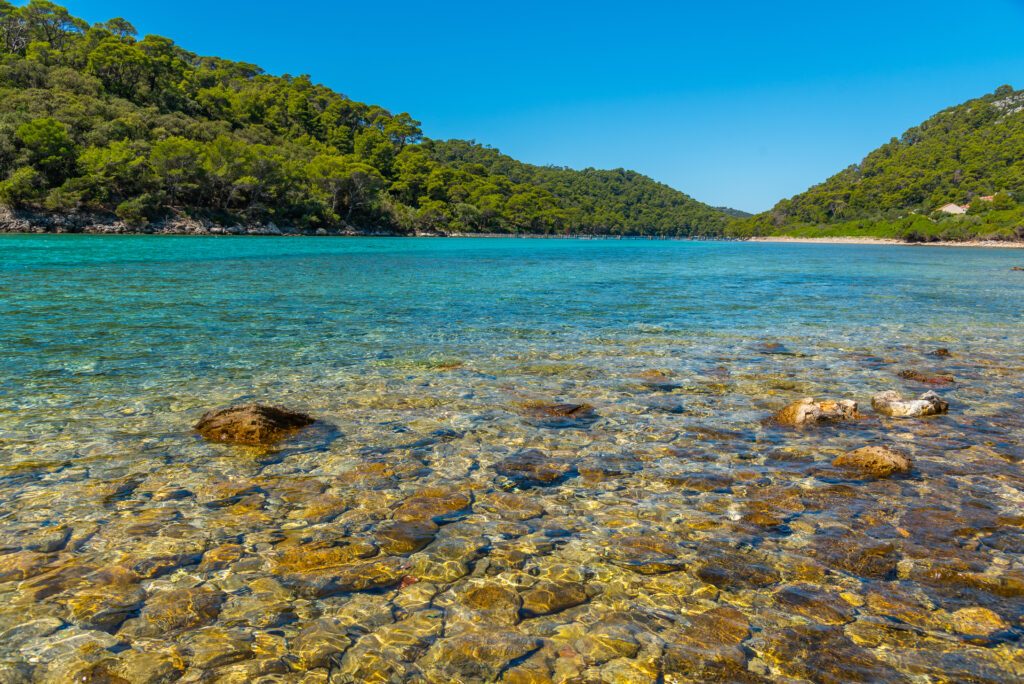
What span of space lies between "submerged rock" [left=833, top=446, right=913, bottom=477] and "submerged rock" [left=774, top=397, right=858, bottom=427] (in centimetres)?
148

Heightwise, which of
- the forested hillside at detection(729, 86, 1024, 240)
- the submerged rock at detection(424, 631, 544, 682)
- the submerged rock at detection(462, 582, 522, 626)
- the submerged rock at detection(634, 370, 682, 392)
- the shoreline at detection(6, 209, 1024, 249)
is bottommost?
the submerged rock at detection(462, 582, 522, 626)

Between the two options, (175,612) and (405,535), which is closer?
(175,612)

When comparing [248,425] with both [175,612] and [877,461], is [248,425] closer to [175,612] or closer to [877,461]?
[175,612]

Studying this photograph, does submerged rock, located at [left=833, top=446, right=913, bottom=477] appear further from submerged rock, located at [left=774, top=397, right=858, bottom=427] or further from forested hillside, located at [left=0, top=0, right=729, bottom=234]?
forested hillside, located at [left=0, top=0, right=729, bottom=234]

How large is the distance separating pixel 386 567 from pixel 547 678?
5.81ft

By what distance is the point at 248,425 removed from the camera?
7512 mm

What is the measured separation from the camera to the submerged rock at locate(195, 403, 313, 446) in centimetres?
745

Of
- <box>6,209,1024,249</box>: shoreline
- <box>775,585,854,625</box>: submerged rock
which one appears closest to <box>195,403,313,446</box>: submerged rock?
<box>775,585,854,625</box>: submerged rock

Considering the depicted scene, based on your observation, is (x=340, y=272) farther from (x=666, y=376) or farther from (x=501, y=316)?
(x=666, y=376)

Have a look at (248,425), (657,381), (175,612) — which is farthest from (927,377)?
(175,612)

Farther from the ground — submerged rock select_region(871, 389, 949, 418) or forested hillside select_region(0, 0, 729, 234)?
forested hillside select_region(0, 0, 729, 234)

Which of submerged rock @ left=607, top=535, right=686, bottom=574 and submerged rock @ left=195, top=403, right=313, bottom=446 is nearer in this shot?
submerged rock @ left=607, top=535, right=686, bottom=574

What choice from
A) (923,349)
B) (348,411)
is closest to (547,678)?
(348,411)

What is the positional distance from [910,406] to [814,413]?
1757 mm
